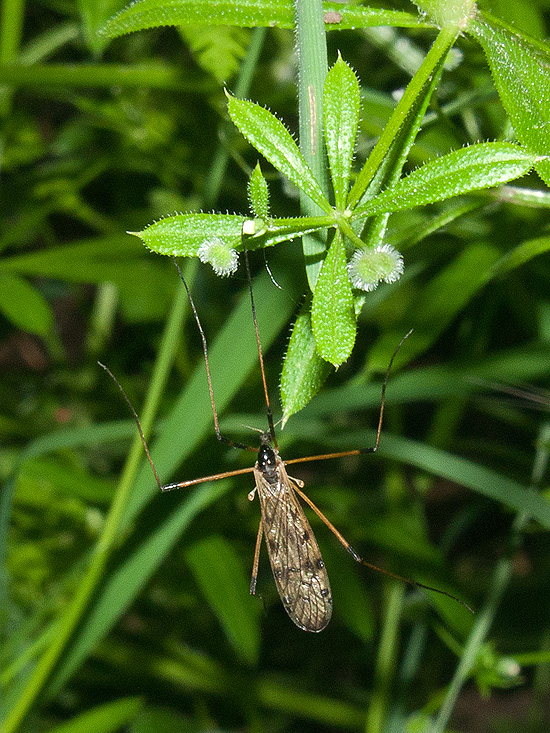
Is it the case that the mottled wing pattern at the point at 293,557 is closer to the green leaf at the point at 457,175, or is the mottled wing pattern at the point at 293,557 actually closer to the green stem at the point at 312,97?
the green stem at the point at 312,97

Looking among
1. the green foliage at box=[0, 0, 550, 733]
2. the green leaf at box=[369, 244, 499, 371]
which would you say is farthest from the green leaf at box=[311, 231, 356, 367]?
the green leaf at box=[369, 244, 499, 371]

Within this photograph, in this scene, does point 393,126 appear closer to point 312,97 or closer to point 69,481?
point 312,97

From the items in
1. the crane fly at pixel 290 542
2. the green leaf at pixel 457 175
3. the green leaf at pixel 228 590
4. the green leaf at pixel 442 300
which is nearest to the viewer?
the green leaf at pixel 457 175

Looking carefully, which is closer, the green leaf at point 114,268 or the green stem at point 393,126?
the green stem at point 393,126

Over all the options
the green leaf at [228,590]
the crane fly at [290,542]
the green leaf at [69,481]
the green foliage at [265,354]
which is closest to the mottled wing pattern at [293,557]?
the crane fly at [290,542]

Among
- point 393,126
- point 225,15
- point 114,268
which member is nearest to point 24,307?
point 114,268

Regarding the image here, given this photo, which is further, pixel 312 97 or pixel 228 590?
pixel 228 590
